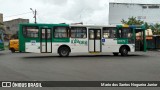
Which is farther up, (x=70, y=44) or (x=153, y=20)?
(x=153, y=20)

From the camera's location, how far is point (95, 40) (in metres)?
26.5

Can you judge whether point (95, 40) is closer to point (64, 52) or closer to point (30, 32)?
point (64, 52)

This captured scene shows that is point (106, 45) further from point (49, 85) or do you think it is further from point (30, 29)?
point (49, 85)

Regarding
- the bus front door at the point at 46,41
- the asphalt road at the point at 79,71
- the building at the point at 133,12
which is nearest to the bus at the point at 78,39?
the bus front door at the point at 46,41

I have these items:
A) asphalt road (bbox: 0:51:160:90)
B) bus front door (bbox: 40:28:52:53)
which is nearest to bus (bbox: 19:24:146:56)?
bus front door (bbox: 40:28:52:53)

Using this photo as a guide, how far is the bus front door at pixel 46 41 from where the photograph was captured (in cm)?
2522

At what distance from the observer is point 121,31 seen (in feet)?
89.9

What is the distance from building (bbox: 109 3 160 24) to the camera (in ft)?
339

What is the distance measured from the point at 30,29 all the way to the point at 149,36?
21.9 m

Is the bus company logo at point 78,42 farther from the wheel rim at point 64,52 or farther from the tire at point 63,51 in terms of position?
the wheel rim at point 64,52

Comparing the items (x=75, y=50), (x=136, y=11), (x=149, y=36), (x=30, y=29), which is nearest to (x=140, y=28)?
(x=75, y=50)

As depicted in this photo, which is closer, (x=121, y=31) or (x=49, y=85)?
(x=49, y=85)

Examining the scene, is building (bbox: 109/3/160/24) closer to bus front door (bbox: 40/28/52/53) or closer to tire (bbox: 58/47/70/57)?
tire (bbox: 58/47/70/57)

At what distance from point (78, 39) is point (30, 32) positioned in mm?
3958
